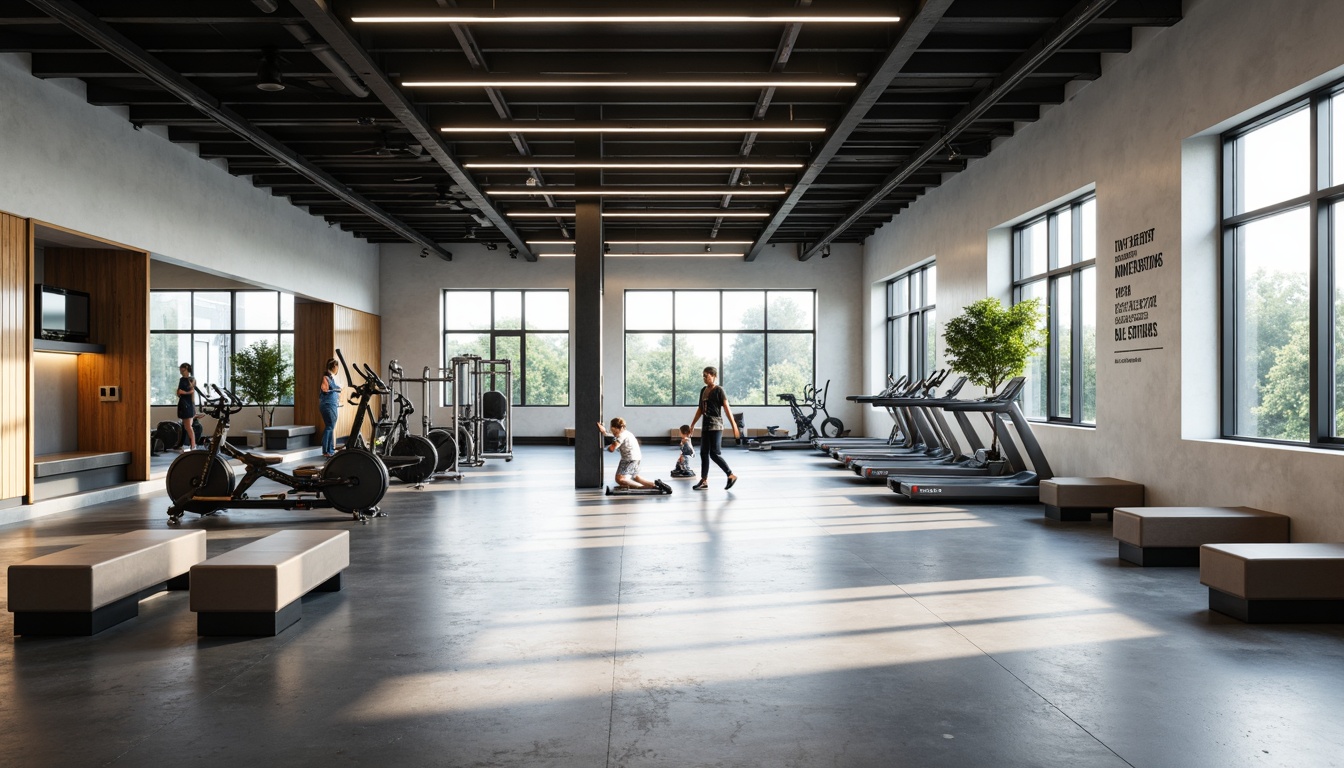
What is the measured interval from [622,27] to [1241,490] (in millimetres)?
6277

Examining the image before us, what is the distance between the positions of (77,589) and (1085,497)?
7.63 metres

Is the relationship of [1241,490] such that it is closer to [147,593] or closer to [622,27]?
[622,27]

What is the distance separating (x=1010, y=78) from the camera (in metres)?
8.48

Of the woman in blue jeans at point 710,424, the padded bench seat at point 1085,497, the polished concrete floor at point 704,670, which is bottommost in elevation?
the polished concrete floor at point 704,670

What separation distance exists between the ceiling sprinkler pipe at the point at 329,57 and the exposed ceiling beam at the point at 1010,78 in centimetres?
606

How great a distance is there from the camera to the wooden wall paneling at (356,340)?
54.8ft

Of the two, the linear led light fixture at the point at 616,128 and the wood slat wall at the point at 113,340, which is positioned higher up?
the linear led light fixture at the point at 616,128

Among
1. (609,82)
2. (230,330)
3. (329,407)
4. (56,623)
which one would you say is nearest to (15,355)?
(56,623)

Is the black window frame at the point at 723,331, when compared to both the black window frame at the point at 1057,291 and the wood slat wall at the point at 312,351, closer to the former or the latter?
the wood slat wall at the point at 312,351

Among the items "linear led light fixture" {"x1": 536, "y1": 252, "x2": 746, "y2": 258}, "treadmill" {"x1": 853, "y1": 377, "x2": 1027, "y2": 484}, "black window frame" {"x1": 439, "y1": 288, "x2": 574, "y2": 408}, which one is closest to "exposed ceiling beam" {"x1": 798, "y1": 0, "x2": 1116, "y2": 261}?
"treadmill" {"x1": 853, "y1": 377, "x2": 1027, "y2": 484}

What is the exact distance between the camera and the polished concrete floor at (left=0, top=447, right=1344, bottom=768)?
9.99ft

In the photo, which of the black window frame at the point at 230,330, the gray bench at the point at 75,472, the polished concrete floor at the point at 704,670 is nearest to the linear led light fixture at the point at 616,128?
the polished concrete floor at the point at 704,670

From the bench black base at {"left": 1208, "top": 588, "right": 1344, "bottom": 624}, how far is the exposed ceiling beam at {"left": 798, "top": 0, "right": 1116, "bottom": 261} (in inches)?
176

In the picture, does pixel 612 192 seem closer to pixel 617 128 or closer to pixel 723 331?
pixel 617 128
